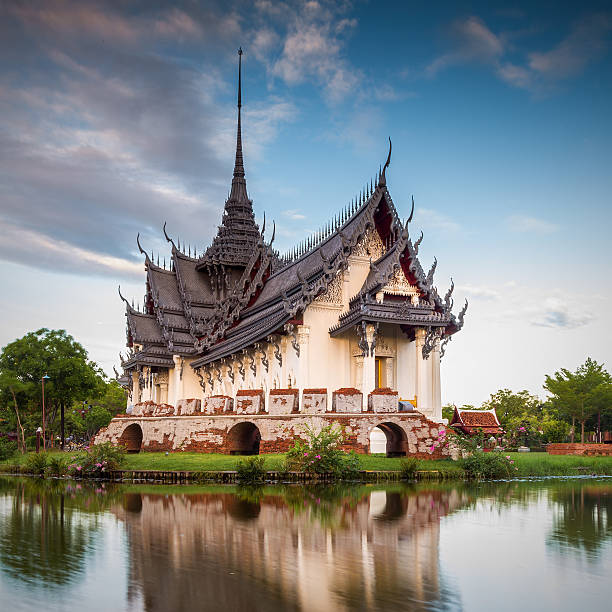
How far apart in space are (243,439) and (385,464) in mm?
7955

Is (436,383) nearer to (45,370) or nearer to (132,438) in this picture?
(132,438)

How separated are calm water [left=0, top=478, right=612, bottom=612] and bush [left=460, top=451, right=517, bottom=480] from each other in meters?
4.65

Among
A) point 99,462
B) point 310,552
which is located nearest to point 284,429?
point 99,462

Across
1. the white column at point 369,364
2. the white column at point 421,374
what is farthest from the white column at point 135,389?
the white column at point 421,374

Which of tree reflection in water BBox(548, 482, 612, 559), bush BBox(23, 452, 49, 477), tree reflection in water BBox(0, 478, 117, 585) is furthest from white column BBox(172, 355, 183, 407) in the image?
tree reflection in water BBox(548, 482, 612, 559)

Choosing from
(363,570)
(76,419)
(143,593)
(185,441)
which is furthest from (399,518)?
(76,419)

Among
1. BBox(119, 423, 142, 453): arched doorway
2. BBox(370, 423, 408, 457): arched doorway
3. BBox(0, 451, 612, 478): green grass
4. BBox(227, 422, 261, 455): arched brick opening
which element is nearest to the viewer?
BBox(0, 451, 612, 478): green grass

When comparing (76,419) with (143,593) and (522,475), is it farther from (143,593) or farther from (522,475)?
(143,593)

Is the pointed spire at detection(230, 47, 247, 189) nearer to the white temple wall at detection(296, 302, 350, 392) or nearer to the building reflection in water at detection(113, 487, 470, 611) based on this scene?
the white temple wall at detection(296, 302, 350, 392)

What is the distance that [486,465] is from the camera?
69.4 feet

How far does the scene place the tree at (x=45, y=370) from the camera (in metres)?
42.5

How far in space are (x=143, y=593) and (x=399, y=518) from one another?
6.08 meters

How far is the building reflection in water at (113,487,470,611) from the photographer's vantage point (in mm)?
7145

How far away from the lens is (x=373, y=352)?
1054 inches
